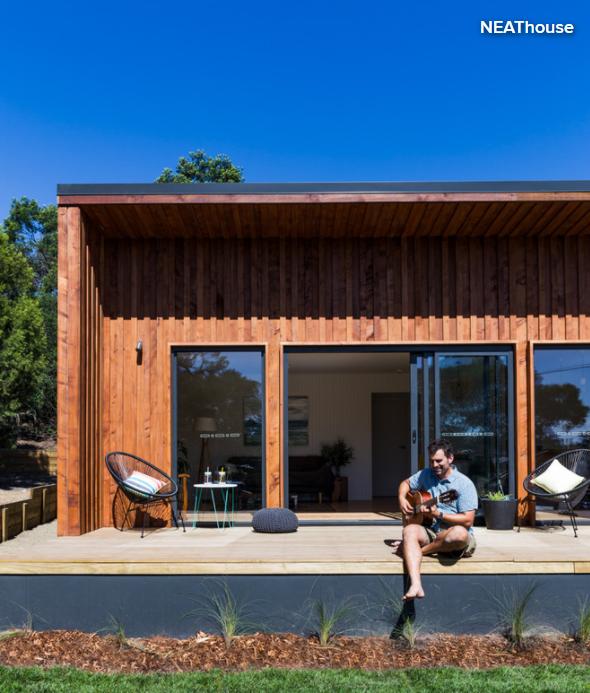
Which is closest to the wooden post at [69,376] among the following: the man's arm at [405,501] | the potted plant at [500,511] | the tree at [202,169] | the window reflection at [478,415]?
the man's arm at [405,501]

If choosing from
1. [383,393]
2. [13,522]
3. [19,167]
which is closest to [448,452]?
[13,522]

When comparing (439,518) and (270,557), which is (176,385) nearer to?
(270,557)

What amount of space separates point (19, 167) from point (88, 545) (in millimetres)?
22363

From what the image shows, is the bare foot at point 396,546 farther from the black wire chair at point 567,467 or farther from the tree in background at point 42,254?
the tree in background at point 42,254

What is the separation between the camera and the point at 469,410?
7223 millimetres

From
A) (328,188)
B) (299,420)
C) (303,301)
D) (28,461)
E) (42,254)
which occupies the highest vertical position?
(42,254)

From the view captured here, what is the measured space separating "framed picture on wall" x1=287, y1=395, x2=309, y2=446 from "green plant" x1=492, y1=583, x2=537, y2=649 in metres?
9.06

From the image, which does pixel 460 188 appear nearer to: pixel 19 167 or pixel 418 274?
pixel 418 274

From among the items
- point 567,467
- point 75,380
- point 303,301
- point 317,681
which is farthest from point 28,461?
point 317,681

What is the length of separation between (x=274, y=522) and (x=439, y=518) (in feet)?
6.45

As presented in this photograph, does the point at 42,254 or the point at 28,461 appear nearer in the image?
the point at 28,461

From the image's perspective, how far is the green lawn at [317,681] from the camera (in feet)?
12.7

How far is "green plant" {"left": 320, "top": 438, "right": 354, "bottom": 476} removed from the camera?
13.4 meters

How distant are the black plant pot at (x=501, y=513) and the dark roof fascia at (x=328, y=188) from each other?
9.35ft
